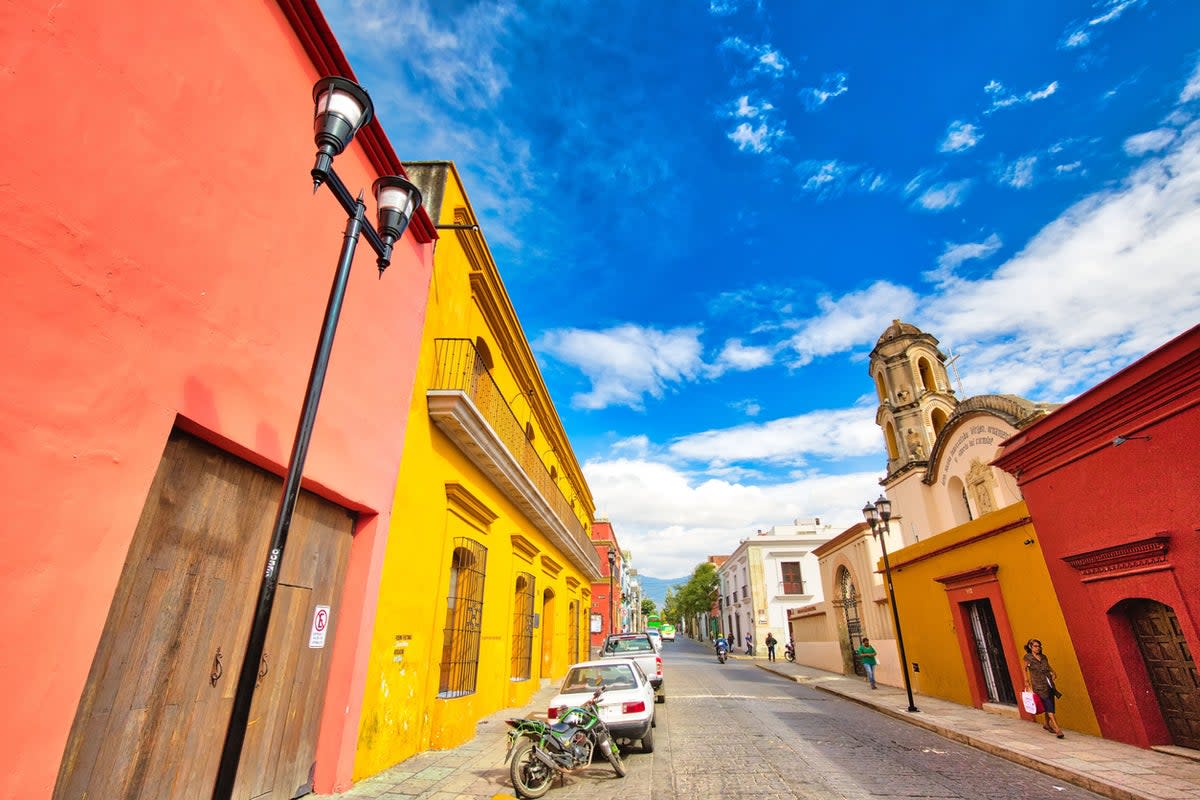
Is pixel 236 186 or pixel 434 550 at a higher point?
pixel 236 186

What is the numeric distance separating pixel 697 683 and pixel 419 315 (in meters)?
15.7

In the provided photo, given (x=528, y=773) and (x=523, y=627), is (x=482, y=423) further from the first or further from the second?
(x=523, y=627)

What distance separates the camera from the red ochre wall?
2.80 meters

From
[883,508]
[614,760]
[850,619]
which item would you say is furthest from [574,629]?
[614,760]

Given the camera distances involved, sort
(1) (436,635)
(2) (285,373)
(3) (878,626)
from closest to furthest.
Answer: (2) (285,373) < (1) (436,635) < (3) (878,626)

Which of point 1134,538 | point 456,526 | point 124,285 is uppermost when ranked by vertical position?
point 124,285

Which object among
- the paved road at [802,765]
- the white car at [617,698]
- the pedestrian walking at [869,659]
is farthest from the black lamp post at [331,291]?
the pedestrian walking at [869,659]

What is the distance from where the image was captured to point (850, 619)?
19828 mm

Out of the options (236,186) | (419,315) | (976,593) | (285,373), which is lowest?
(976,593)

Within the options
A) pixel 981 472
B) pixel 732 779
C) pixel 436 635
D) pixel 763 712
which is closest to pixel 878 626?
pixel 981 472

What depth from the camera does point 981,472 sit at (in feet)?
47.8

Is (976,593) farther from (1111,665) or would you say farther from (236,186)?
(236,186)

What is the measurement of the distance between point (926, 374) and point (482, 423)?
67.5ft

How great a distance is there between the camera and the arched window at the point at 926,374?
21469 millimetres
